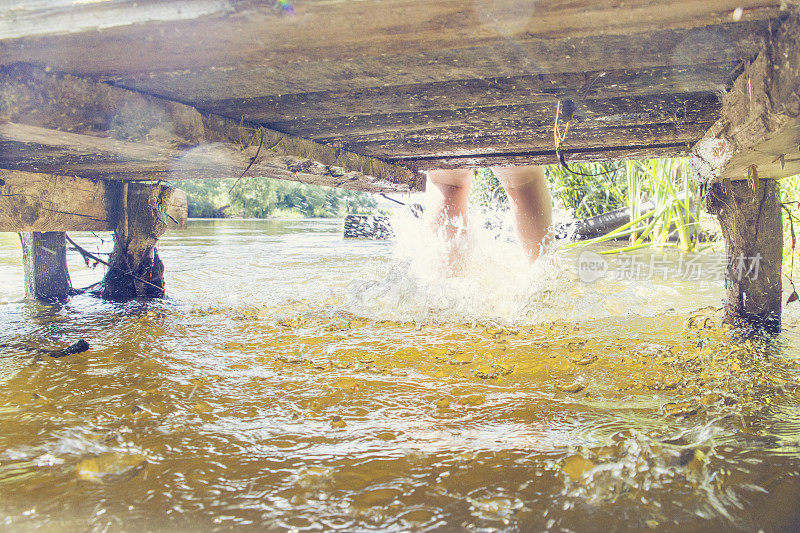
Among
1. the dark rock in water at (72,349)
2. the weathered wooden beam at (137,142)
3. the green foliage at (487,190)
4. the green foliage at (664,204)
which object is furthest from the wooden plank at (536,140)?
the green foliage at (487,190)

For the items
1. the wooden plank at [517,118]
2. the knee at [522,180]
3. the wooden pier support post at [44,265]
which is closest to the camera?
the wooden plank at [517,118]

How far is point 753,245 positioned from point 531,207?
1401mm

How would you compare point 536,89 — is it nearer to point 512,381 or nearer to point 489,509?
point 512,381

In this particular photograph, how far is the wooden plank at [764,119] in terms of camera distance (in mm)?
1080

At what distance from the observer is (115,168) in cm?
255

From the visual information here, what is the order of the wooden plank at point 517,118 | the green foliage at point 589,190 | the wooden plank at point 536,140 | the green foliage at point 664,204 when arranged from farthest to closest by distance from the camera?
the green foliage at point 589,190 → the green foliage at point 664,204 → the wooden plank at point 536,140 → the wooden plank at point 517,118

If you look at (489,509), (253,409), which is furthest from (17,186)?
(489,509)

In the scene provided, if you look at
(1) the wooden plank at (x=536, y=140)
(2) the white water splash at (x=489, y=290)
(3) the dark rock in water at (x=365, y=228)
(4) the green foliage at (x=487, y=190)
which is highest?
(4) the green foliage at (x=487, y=190)

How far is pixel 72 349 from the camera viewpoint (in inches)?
77.2

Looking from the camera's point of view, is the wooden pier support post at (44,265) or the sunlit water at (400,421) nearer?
the sunlit water at (400,421)

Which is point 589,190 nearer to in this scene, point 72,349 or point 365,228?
point 365,228

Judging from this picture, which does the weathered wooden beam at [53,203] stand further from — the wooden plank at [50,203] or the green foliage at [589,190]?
the green foliage at [589,190]

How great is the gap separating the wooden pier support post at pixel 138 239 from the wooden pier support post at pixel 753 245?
2995 millimetres

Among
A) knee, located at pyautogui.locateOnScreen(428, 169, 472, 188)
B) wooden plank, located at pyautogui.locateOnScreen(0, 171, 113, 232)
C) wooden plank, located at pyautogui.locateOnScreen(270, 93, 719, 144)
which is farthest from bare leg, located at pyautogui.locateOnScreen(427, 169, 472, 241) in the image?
wooden plank, located at pyautogui.locateOnScreen(0, 171, 113, 232)
